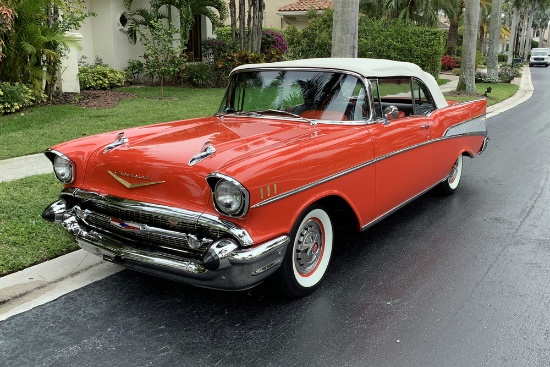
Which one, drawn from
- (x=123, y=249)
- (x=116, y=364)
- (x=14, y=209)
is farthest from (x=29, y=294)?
(x=14, y=209)

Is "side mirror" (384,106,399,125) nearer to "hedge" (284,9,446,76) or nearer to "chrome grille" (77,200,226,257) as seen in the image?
"chrome grille" (77,200,226,257)

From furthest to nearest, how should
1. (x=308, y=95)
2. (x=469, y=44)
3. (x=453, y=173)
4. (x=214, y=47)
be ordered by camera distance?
1. (x=214, y=47)
2. (x=469, y=44)
3. (x=453, y=173)
4. (x=308, y=95)

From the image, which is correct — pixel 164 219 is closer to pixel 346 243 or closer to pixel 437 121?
pixel 346 243

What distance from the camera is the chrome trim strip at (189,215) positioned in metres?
2.98

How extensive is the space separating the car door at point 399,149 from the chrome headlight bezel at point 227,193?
5.07 ft

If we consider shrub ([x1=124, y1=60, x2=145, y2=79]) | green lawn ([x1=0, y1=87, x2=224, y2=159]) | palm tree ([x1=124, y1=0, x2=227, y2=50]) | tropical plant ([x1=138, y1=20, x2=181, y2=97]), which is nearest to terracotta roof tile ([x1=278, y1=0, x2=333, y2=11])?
palm tree ([x1=124, y1=0, x2=227, y2=50])

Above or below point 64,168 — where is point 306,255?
below

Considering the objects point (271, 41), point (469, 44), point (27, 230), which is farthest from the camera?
point (271, 41)

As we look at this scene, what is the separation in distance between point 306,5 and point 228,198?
2892 cm

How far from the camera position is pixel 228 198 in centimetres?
299

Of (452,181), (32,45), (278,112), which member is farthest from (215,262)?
(32,45)

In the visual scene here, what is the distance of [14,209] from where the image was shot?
4949 mm

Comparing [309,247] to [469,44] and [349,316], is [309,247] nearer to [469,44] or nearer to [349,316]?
[349,316]

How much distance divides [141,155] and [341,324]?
171cm
